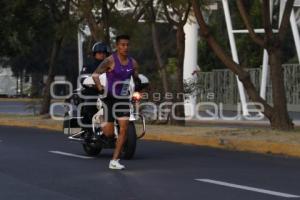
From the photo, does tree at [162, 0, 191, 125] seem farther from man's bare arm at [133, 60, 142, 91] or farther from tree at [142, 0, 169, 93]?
man's bare arm at [133, 60, 142, 91]

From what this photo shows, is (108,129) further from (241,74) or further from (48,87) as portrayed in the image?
(48,87)

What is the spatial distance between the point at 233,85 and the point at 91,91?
26415mm

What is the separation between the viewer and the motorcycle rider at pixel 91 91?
13.5 m

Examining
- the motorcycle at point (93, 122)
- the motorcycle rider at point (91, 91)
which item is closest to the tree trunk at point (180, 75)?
the motorcycle at point (93, 122)

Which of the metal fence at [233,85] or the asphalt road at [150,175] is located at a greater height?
the metal fence at [233,85]

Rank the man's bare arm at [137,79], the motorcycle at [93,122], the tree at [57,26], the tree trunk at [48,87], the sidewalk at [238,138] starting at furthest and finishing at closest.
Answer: the tree trunk at [48,87], the tree at [57,26], the sidewalk at [238,138], the motorcycle at [93,122], the man's bare arm at [137,79]

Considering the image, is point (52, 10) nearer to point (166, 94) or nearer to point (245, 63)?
point (166, 94)

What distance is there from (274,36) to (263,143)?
3423 mm

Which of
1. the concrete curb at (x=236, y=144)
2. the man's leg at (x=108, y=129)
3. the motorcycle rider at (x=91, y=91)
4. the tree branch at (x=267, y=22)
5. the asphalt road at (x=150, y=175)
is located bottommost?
the asphalt road at (x=150, y=175)

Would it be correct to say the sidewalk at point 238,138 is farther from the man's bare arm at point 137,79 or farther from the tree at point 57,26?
the tree at point 57,26

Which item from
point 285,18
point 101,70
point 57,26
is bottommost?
point 101,70

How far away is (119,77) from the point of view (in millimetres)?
11891

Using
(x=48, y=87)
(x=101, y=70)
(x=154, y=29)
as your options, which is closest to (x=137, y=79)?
(x=101, y=70)

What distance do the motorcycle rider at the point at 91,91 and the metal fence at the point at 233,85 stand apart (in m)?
23.0
